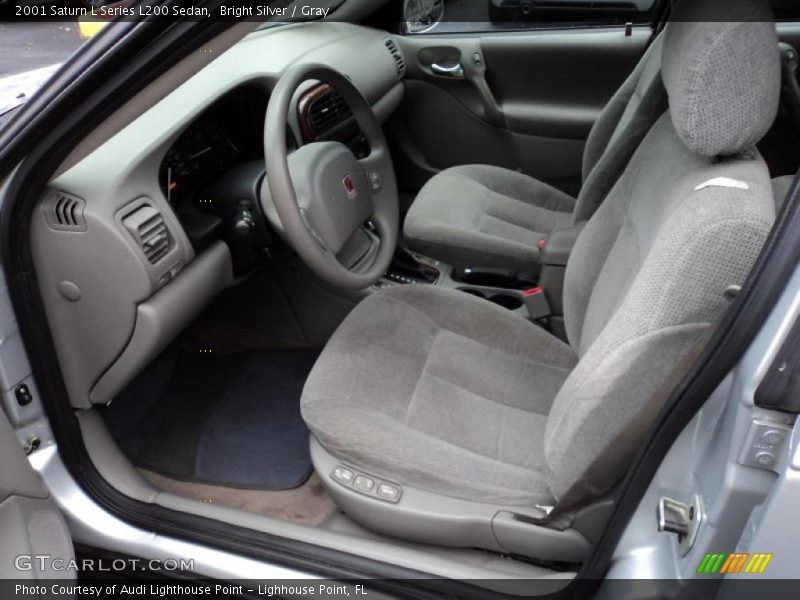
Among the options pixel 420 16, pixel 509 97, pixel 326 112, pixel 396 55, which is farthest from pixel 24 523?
pixel 420 16

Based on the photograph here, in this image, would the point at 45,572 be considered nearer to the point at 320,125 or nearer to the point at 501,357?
the point at 501,357

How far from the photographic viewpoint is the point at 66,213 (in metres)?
1.28

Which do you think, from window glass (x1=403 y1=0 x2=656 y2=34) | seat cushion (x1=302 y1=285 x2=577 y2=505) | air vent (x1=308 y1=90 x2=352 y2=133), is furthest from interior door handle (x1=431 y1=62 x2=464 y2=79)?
seat cushion (x1=302 y1=285 x2=577 y2=505)

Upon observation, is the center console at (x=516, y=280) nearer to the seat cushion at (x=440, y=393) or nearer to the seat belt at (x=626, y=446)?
the seat cushion at (x=440, y=393)

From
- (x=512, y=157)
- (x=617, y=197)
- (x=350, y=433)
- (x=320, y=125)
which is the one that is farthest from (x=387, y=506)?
(x=512, y=157)

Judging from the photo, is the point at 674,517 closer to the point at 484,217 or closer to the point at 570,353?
the point at 570,353

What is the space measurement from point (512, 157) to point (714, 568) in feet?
6.43

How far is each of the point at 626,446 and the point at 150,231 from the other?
89 centimetres

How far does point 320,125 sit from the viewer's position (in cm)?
203

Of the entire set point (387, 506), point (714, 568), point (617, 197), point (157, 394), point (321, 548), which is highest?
point (617, 197)

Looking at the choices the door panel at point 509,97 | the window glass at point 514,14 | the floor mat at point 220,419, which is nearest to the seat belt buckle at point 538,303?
the floor mat at point 220,419

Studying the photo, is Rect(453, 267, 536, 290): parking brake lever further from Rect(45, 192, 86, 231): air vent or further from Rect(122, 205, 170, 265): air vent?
Rect(45, 192, 86, 231): air vent

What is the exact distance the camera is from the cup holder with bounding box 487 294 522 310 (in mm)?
2180

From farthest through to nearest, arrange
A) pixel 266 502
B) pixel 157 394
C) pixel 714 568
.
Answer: pixel 157 394, pixel 266 502, pixel 714 568
